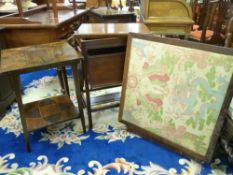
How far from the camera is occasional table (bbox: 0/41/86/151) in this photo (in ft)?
4.23

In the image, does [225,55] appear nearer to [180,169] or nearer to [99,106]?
[180,169]

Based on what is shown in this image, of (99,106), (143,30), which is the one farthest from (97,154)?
(143,30)

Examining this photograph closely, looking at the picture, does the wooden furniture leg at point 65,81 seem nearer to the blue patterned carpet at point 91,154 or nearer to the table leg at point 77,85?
the blue patterned carpet at point 91,154

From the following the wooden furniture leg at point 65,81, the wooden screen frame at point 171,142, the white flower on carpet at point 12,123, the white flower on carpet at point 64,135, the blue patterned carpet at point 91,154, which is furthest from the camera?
the wooden furniture leg at point 65,81

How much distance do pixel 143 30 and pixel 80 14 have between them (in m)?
1.06

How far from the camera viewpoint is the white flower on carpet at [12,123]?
1774mm

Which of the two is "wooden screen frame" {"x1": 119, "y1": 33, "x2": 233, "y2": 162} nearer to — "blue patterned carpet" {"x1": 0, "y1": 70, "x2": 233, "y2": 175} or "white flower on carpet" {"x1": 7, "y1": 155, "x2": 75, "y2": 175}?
"blue patterned carpet" {"x1": 0, "y1": 70, "x2": 233, "y2": 175}

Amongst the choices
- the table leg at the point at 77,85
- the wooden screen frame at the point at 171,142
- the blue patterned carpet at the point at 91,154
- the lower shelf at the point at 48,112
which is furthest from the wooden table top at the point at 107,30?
the blue patterned carpet at the point at 91,154

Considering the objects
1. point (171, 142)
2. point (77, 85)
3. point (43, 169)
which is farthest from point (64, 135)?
point (171, 142)

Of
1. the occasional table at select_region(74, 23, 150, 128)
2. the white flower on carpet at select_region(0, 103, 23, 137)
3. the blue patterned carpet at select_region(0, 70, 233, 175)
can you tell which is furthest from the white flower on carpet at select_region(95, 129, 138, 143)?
the white flower on carpet at select_region(0, 103, 23, 137)

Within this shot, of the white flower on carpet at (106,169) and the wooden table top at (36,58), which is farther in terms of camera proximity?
the white flower on carpet at (106,169)

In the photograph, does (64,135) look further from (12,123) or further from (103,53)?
(103,53)

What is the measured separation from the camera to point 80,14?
241 cm

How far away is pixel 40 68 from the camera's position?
4.28 ft
